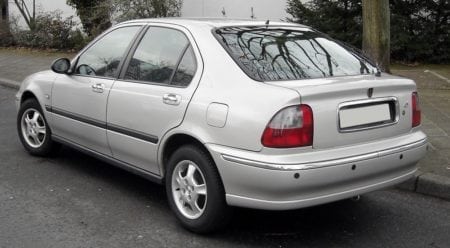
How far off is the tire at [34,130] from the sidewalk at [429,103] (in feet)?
11.3

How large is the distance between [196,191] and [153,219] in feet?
1.80

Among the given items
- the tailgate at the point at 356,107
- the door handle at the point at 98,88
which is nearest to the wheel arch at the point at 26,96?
the door handle at the point at 98,88

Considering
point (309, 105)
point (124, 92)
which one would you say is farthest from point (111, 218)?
point (309, 105)

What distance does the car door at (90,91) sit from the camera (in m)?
5.02

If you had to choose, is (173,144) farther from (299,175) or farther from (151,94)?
(299,175)

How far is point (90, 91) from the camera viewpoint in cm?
514

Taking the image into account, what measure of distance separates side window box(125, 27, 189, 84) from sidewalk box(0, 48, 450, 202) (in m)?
2.34

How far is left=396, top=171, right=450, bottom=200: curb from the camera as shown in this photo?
5.07 meters

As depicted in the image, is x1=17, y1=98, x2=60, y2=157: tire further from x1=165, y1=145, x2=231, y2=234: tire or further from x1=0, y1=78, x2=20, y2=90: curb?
x1=0, y1=78, x2=20, y2=90: curb

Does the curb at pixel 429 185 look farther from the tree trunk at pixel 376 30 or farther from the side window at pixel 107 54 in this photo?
the tree trunk at pixel 376 30

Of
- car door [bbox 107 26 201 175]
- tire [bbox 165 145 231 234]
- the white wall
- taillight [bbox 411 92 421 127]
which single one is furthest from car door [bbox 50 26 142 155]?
the white wall

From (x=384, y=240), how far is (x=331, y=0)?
916 centimetres

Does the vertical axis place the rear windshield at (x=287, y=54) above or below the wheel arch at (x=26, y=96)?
above

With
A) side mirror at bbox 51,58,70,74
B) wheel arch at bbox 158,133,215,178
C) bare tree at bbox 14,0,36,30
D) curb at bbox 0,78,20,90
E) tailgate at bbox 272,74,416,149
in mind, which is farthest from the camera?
bare tree at bbox 14,0,36,30
